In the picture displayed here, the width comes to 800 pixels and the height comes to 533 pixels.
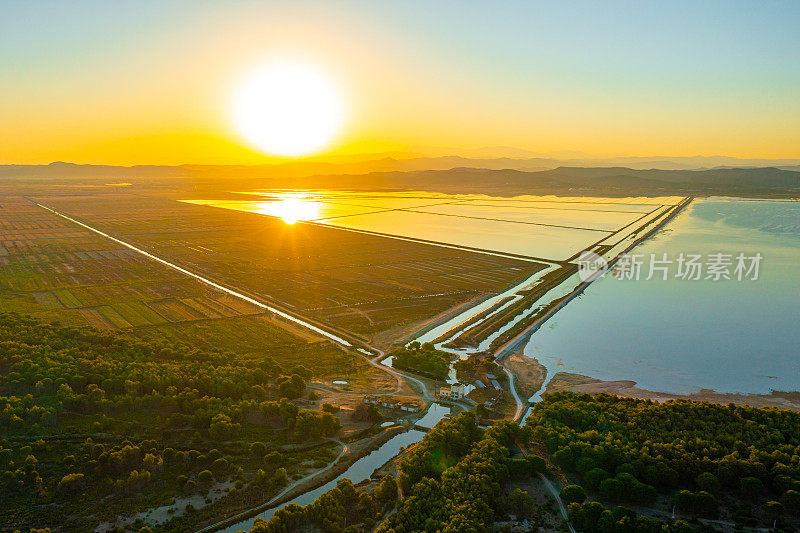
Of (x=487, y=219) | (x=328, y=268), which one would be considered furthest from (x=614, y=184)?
(x=328, y=268)

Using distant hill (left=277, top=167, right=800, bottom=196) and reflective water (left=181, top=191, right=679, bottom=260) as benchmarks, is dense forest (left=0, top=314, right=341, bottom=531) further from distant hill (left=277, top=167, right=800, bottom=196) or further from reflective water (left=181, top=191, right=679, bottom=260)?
distant hill (left=277, top=167, right=800, bottom=196)

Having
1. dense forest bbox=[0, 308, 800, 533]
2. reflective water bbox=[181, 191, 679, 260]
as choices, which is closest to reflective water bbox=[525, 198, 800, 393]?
dense forest bbox=[0, 308, 800, 533]

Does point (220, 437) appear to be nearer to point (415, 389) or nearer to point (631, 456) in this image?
point (415, 389)

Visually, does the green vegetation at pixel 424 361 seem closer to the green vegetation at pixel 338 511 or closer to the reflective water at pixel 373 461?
the reflective water at pixel 373 461

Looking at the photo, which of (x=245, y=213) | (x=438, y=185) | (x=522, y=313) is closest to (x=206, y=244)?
(x=245, y=213)

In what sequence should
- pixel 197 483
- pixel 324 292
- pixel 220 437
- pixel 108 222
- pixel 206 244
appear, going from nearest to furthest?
pixel 197 483, pixel 220 437, pixel 324 292, pixel 206 244, pixel 108 222
